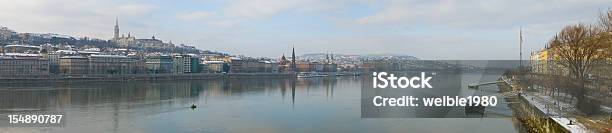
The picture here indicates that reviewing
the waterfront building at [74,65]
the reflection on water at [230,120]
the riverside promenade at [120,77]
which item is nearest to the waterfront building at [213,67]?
the riverside promenade at [120,77]

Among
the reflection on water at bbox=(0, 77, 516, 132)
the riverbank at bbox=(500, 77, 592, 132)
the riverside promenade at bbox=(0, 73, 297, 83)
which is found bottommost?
the reflection on water at bbox=(0, 77, 516, 132)

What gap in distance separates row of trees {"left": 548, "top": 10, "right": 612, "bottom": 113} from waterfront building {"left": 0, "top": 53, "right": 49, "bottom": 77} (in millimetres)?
20541

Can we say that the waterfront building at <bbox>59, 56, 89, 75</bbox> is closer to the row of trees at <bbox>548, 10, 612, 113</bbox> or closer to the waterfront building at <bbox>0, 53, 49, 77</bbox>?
the waterfront building at <bbox>0, 53, 49, 77</bbox>

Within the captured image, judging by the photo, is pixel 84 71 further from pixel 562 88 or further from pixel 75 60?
pixel 562 88

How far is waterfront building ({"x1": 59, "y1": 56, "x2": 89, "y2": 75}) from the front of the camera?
27.2m

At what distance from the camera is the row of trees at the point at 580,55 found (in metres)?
7.70

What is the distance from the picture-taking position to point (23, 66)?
83.9 ft

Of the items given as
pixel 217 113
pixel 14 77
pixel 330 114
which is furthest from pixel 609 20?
pixel 14 77

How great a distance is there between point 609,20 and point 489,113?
2852mm

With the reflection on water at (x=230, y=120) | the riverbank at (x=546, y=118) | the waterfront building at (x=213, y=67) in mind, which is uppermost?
the waterfront building at (x=213, y=67)

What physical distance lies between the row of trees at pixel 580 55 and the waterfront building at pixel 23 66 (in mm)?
20541

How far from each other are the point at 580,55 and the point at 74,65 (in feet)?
77.9

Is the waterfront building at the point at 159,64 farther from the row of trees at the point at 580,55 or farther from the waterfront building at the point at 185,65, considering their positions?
the row of trees at the point at 580,55

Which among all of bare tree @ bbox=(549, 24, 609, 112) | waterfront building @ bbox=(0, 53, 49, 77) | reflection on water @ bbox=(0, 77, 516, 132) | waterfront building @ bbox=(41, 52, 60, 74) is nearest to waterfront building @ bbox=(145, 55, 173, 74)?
waterfront building @ bbox=(41, 52, 60, 74)
